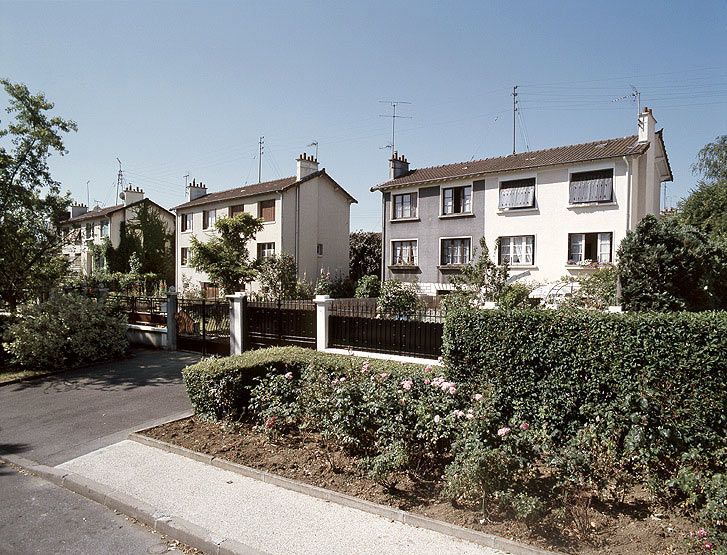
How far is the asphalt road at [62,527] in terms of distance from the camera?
4.68 meters

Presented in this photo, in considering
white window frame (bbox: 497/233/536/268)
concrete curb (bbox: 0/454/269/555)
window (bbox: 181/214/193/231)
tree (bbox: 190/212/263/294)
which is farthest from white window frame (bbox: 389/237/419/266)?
concrete curb (bbox: 0/454/269/555)

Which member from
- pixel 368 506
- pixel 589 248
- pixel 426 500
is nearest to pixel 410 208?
pixel 589 248

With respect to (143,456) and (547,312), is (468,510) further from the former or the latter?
(143,456)

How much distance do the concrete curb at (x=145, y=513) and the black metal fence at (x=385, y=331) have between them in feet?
20.1

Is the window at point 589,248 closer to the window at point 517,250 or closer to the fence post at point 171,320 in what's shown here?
the window at point 517,250

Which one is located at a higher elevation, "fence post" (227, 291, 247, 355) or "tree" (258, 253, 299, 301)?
"tree" (258, 253, 299, 301)

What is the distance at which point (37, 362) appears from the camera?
1315 centimetres

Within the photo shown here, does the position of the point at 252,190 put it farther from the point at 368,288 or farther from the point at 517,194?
the point at 517,194

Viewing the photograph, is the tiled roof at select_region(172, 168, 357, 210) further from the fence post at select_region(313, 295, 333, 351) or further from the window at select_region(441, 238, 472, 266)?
the fence post at select_region(313, 295, 333, 351)

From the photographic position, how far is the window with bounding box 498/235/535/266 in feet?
78.0

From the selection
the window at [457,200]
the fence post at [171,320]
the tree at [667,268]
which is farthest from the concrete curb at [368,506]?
the window at [457,200]

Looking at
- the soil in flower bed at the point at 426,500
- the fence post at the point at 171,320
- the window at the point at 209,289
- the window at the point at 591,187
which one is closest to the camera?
the soil in flower bed at the point at 426,500

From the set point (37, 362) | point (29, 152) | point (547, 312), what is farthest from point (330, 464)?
point (29, 152)

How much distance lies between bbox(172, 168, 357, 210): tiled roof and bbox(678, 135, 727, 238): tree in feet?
66.4
